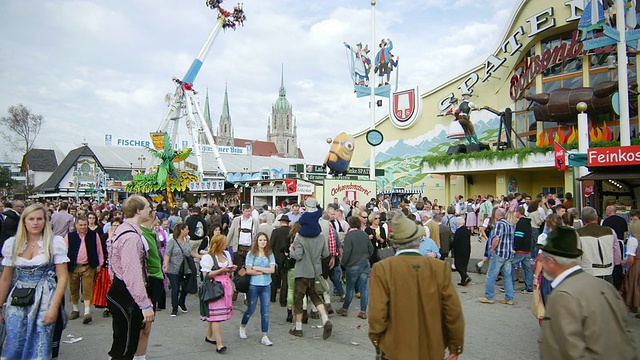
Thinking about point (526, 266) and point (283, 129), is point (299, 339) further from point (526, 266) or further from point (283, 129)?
point (283, 129)

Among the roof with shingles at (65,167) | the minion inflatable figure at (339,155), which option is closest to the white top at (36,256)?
the minion inflatable figure at (339,155)

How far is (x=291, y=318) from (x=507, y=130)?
20.6m

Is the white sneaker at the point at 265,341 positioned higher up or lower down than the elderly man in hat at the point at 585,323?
lower down

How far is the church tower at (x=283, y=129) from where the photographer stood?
440 ft

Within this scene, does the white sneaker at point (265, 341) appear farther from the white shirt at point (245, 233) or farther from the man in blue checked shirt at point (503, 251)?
the man in blue checked shirt at point (503, 251)

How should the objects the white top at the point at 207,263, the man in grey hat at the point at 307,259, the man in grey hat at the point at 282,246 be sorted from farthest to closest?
1. the man in grey hat at the point at 282,246
2. the man in grey hat at the point at 307,259
3. the white top at the point at 207,263

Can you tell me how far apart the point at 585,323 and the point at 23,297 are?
438 cm

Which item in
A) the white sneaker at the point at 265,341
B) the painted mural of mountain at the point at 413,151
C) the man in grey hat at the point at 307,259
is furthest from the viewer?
the painted mural of mountain at the point at 413,151

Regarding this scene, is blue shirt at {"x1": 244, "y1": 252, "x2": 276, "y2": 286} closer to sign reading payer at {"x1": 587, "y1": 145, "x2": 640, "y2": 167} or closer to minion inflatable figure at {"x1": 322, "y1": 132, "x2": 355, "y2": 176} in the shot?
sign reading payer at {"x1": 587, "y1": 145, "x2": 640, "y2": 167}

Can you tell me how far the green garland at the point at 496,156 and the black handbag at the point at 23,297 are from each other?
20228 millimetres

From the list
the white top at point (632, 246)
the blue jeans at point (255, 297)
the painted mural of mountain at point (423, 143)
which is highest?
the painted mural of mountain at point (423, 143)

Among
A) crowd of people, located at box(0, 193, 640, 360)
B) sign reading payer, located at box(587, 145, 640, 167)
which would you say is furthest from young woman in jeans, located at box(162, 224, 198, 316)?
sign reading payer, located at box(587, 145, 640, 167)

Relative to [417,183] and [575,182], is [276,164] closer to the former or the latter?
[417,183]

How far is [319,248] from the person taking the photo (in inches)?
267
